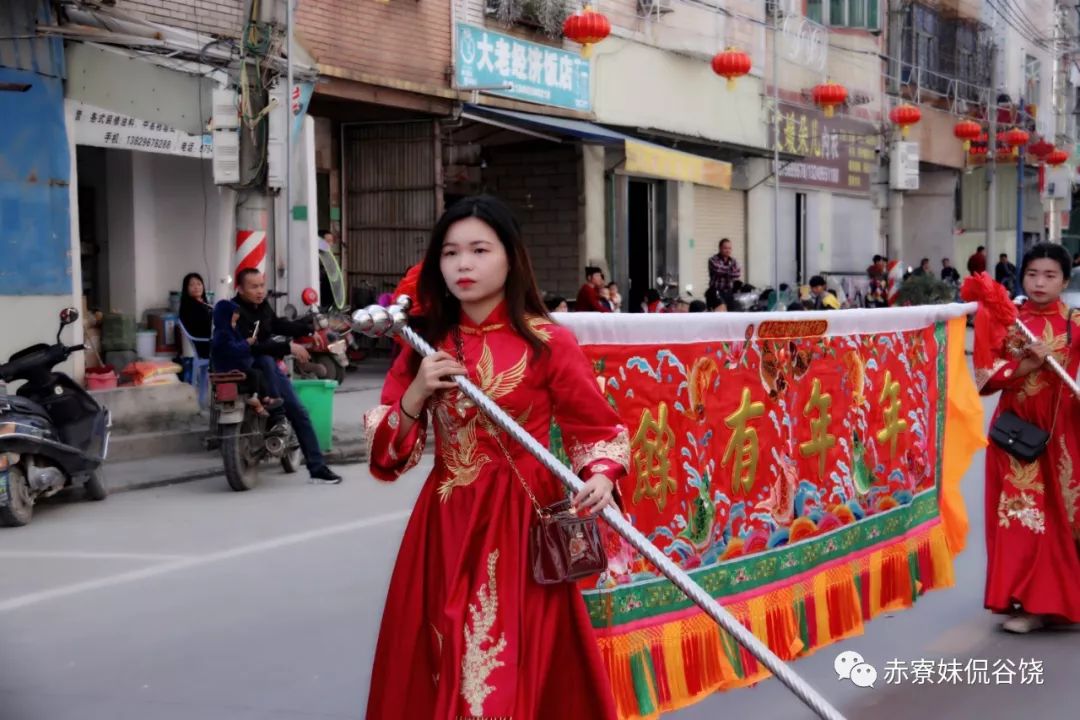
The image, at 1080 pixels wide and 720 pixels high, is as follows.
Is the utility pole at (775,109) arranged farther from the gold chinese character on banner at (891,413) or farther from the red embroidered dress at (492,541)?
the red embroidered dress at (492,541)

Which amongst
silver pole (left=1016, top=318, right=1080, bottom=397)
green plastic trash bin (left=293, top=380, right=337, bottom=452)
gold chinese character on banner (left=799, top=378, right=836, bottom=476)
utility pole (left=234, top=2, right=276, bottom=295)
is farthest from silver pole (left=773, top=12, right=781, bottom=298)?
gold chinese character on banner (left=799, top=378, right=836, bottom=476)

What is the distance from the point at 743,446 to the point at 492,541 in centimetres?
148

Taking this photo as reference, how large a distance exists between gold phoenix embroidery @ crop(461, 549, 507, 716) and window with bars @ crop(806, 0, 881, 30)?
2407cm

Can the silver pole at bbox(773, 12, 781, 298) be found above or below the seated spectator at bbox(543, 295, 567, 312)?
above

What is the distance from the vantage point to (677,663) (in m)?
3.96

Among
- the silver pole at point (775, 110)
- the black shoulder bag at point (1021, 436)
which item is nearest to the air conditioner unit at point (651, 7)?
the silver pole at point (775, 110)

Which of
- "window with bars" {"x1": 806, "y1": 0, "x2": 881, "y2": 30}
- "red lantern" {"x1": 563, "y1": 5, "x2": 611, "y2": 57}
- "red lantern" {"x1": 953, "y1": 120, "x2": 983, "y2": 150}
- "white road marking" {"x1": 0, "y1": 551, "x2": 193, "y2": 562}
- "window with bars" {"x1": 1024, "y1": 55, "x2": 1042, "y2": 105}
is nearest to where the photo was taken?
"white road marking" {"x1": 0, "y1": 551, "x2": 193, "y2": 562}

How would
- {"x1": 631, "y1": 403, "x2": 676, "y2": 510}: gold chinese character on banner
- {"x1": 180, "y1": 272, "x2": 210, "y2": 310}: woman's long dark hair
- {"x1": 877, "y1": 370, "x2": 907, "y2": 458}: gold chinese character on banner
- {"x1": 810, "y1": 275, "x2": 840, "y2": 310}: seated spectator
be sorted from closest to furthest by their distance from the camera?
{"x1": 631, "y1": 403, "x2": 676, "y2": 510}: gold chinese character on banner → {"x1": 877, "y1": 370, "x2": 907, "y2": 458}: gold chinese character on banner → {"x1": 180, "y1": 272, "x2": 210, "y2": 310}: woman's long dark hair → {"x1": 810, "y1": 275, "x2": 840, "y2": 310}: seated spectator

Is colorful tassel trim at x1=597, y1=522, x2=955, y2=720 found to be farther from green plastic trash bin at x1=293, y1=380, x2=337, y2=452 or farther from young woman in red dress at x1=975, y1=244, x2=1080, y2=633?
green plastic trash bin at x1=293, y1=380, x2=337, y2=452

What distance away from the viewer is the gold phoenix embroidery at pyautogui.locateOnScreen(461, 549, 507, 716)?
3.05 meters

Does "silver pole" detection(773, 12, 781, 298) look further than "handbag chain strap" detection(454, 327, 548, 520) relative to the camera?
Yes

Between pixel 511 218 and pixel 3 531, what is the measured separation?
5.57 metres

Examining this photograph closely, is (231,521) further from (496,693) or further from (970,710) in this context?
(496,693)

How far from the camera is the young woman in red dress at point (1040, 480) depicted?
548cm
